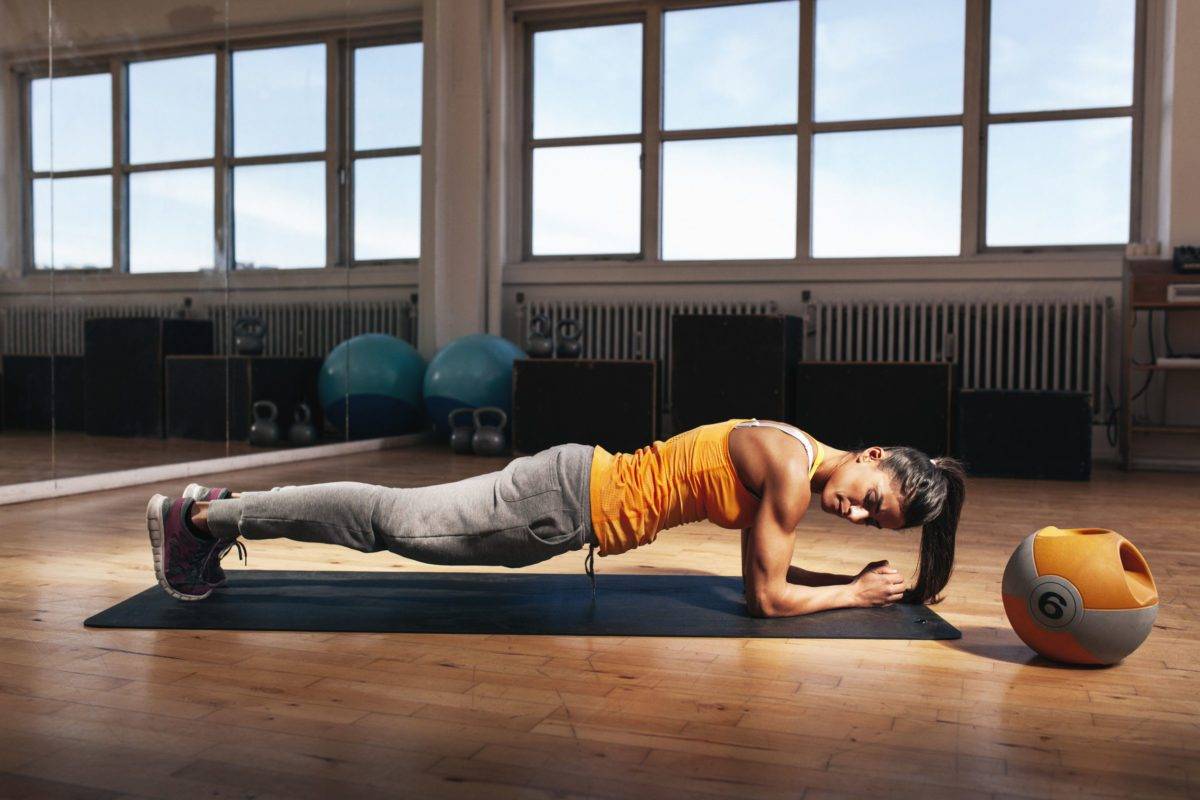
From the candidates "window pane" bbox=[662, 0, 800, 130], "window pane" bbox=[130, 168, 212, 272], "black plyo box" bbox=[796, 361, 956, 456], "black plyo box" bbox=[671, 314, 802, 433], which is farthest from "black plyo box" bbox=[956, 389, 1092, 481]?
"window pane" bbox=[130, 168, 212, 272]

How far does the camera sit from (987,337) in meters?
5.90

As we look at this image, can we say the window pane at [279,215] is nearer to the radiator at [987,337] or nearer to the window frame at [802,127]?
the window frame at [802,127]

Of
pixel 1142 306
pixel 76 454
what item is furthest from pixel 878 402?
pixel 76 454

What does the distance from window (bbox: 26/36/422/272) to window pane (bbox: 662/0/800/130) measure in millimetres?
1661

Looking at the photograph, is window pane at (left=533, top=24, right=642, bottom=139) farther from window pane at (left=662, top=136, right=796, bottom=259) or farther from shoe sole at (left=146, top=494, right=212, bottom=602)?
shoe sole at (left=146, top=494, right=212, bottom=602)

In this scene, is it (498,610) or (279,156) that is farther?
(279,156)

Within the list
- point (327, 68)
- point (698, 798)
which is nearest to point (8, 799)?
point (698, 798)

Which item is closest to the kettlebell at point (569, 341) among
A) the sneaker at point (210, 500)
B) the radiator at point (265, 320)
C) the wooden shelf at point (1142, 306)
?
the radiator at point (265, 320)

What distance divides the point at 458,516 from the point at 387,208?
4.71m

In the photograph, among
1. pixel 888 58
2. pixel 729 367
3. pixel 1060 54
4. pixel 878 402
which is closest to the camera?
pixel 878 402

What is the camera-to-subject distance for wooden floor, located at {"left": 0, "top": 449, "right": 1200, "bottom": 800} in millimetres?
1430

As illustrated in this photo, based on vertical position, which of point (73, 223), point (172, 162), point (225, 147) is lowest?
point (73, 223)

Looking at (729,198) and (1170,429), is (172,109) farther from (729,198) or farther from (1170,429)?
(1170,429)

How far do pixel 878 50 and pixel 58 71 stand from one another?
4.51 meters
